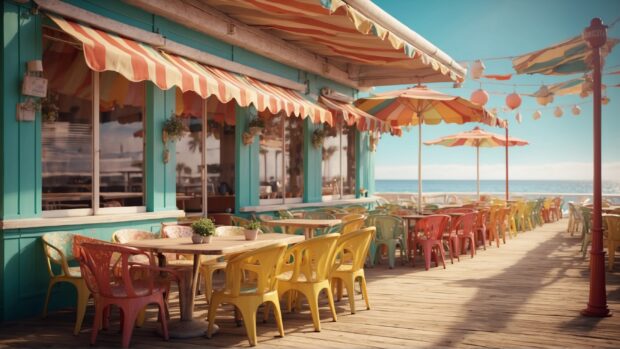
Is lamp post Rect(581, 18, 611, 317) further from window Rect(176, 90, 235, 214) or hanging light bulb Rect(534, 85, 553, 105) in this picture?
window Rect(176, 90, 235, 214)

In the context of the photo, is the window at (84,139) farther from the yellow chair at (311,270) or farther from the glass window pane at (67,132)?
the yellow chair at (311,270)

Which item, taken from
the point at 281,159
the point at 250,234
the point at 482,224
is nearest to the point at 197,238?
the point at 250,234

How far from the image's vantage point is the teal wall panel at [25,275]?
17.2 ft

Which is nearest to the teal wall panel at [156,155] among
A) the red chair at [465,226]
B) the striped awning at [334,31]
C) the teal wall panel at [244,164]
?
the striped awning at [334,31]

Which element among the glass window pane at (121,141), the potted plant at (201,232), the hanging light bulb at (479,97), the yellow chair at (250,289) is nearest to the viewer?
the yellow chair at (250,289)

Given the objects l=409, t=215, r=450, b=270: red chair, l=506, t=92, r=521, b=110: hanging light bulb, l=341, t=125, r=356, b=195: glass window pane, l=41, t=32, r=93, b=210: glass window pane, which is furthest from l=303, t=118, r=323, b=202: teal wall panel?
l=41, t=32, r=93, b=210: glass window pane

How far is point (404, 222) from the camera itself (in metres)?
9.07

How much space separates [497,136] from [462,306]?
9697 mm

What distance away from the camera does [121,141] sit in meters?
7.74

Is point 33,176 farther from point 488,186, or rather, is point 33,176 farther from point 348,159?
point 488,186

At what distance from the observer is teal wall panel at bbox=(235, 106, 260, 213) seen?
8.84 meters

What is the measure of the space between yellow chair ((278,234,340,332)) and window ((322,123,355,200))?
21.2 feet

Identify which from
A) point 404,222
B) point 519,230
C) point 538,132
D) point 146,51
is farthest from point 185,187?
point 538,132

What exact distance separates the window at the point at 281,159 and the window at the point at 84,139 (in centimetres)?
242
